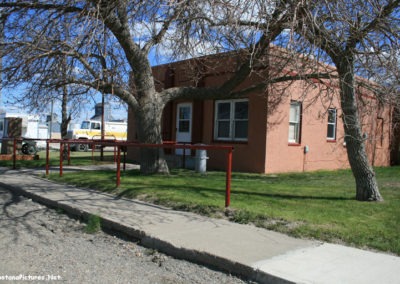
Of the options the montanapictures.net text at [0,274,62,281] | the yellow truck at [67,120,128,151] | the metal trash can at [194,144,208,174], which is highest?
the yellow truck at [67,120,128,151]

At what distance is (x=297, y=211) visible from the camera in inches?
292

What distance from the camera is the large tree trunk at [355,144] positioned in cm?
862

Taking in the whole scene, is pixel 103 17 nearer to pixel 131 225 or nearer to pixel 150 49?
pixel 150 49

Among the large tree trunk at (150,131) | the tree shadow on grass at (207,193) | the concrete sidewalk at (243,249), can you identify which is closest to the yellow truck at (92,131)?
the large tree trunk at (150,131)

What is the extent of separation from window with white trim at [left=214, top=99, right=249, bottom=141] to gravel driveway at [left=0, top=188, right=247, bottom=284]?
8.95 meters

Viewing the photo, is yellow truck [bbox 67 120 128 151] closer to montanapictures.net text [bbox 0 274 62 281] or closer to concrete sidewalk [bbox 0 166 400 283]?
concrete sidewalk [bbox 0 166 400 283]

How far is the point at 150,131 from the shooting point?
39.9ft

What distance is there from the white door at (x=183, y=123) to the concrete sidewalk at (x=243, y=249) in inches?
360

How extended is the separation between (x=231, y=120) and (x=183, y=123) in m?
2.82

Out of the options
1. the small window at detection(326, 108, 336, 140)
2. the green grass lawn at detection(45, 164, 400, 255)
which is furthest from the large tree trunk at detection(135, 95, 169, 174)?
the small window at detection(326, 108, 336, 140)

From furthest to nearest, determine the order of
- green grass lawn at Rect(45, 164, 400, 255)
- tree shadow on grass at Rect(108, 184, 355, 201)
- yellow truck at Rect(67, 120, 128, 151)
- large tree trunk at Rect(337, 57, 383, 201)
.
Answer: yellow truck at Rect(67, 120, 128, 151), tree shadow on grass at Rect(108, 184, 355, 201), large tree trunk at Rect(337, 57, 383, 201), green grass lawn at Rect(45, 164, 400, 255)

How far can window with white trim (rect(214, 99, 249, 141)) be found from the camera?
49.6 feet

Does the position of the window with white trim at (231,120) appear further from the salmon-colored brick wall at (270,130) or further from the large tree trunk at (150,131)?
the large tree trunk at (150,131)

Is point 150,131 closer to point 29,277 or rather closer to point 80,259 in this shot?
point 80,259
